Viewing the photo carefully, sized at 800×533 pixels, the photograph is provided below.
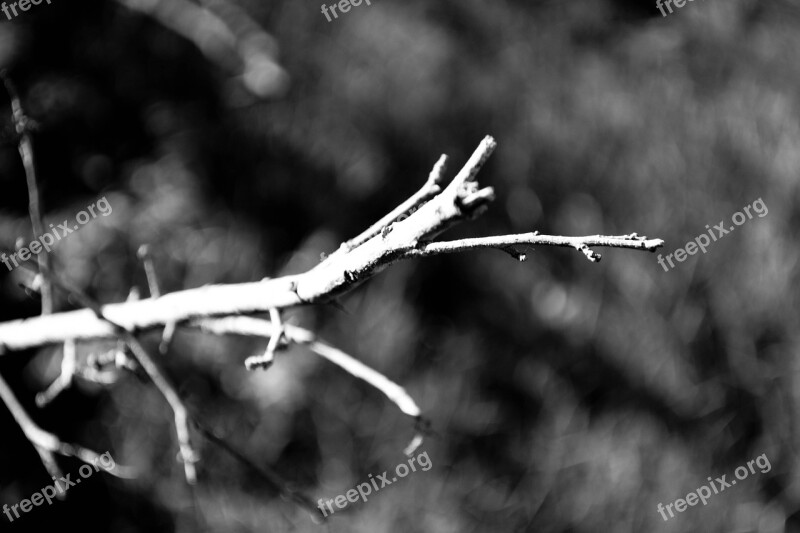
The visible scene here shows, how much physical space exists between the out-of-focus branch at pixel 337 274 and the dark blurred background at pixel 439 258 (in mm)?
1157

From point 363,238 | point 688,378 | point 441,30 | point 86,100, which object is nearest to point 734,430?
point 688,378

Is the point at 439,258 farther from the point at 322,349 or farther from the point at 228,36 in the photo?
the point at 322,349

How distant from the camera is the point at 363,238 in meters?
0.56

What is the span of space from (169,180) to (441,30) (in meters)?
1.18

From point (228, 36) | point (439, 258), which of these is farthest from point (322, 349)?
point (439, 258)

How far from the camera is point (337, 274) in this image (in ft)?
1.75

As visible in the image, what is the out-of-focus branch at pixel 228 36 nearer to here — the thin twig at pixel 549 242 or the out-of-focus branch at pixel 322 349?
the out-of-focus branch at pixel 322 349

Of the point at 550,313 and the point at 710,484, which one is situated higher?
the point at 550,313

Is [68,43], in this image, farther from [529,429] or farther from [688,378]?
[688,378]

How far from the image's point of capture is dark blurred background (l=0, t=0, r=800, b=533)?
6.47 ft

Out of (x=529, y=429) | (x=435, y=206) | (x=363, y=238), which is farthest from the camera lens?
(x=529, y=429)

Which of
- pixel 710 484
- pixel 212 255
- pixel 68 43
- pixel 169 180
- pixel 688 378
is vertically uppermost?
pixel 68 43

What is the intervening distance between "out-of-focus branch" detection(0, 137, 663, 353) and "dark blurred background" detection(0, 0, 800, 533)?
1.16 m

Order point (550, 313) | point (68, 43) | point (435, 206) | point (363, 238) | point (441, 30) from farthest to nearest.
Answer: point (441, 30) < point (550, 313) < point (68, 43) < point (363, 238) < point (435, 206)
